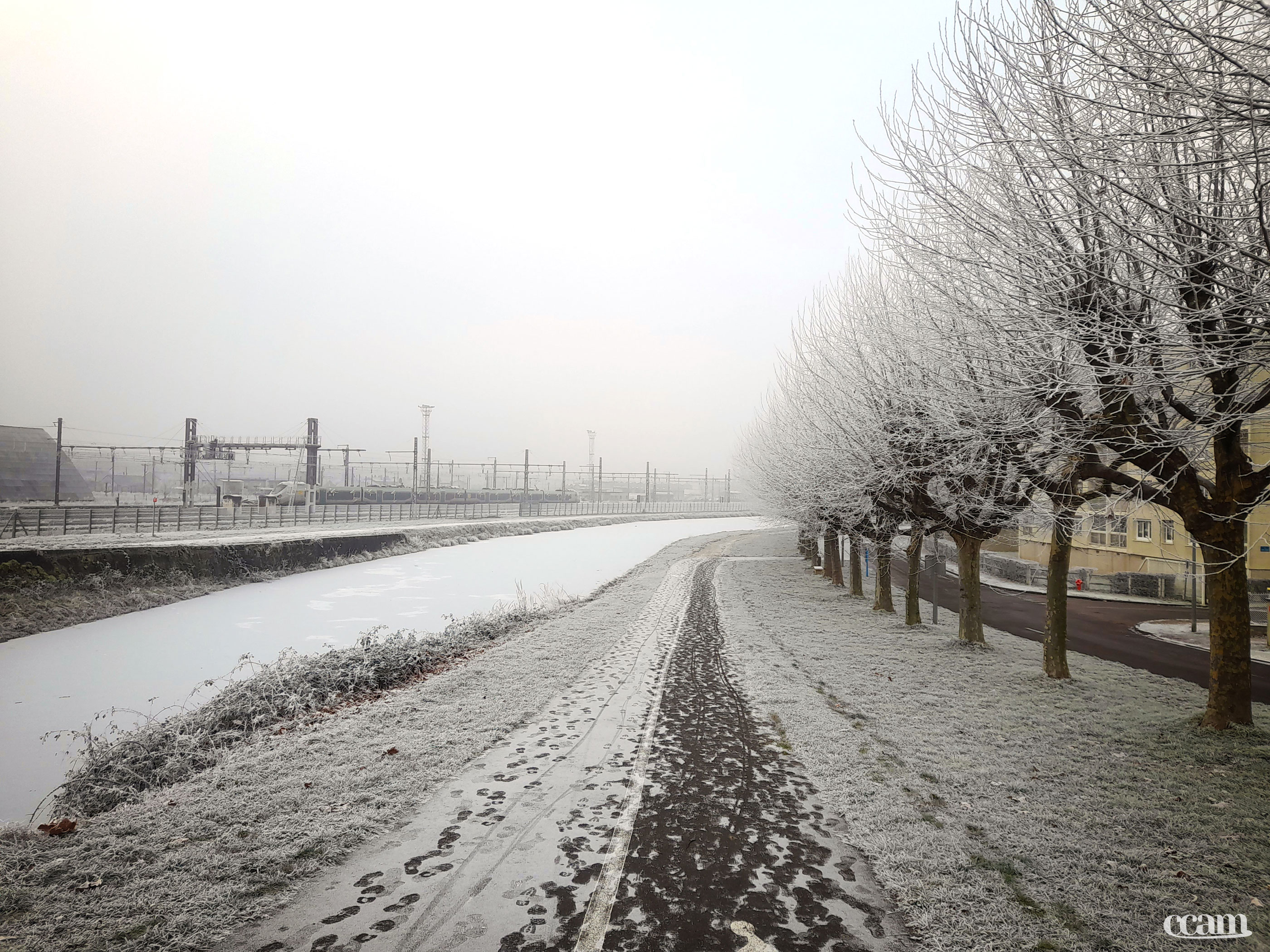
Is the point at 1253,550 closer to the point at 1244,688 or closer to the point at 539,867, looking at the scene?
the point at 1244,688

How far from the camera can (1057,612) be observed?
920 centimetres

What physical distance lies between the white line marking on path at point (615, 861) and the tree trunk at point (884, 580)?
9.97m

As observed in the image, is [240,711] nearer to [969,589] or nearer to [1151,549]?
[969,589]

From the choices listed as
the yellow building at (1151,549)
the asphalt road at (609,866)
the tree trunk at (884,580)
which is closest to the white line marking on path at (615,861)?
the asphalt road at (609,866)

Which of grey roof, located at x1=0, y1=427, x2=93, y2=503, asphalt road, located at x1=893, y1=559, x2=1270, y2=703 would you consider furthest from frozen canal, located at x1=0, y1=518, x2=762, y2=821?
asphalt road, located at x1=893, y1=559, x2=1270, y2=703

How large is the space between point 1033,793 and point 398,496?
6987 cm

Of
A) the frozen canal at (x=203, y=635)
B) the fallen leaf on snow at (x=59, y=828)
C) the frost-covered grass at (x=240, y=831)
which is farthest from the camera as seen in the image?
the frozen canal at (x=203, y=635)

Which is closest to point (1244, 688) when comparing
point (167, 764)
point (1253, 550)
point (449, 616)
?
point (167, 764)

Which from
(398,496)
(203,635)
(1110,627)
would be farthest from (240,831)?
(398,496)

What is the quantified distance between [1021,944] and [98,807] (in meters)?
7.42

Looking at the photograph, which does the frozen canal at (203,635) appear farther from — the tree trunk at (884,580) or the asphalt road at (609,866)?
the tree trunk at (884,580)

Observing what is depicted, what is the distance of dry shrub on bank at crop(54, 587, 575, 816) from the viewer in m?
6.20

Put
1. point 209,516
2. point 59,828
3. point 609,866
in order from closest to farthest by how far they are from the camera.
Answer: point 609,866 → point 59,828 → point 209,516

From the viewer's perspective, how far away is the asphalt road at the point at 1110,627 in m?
11.0
